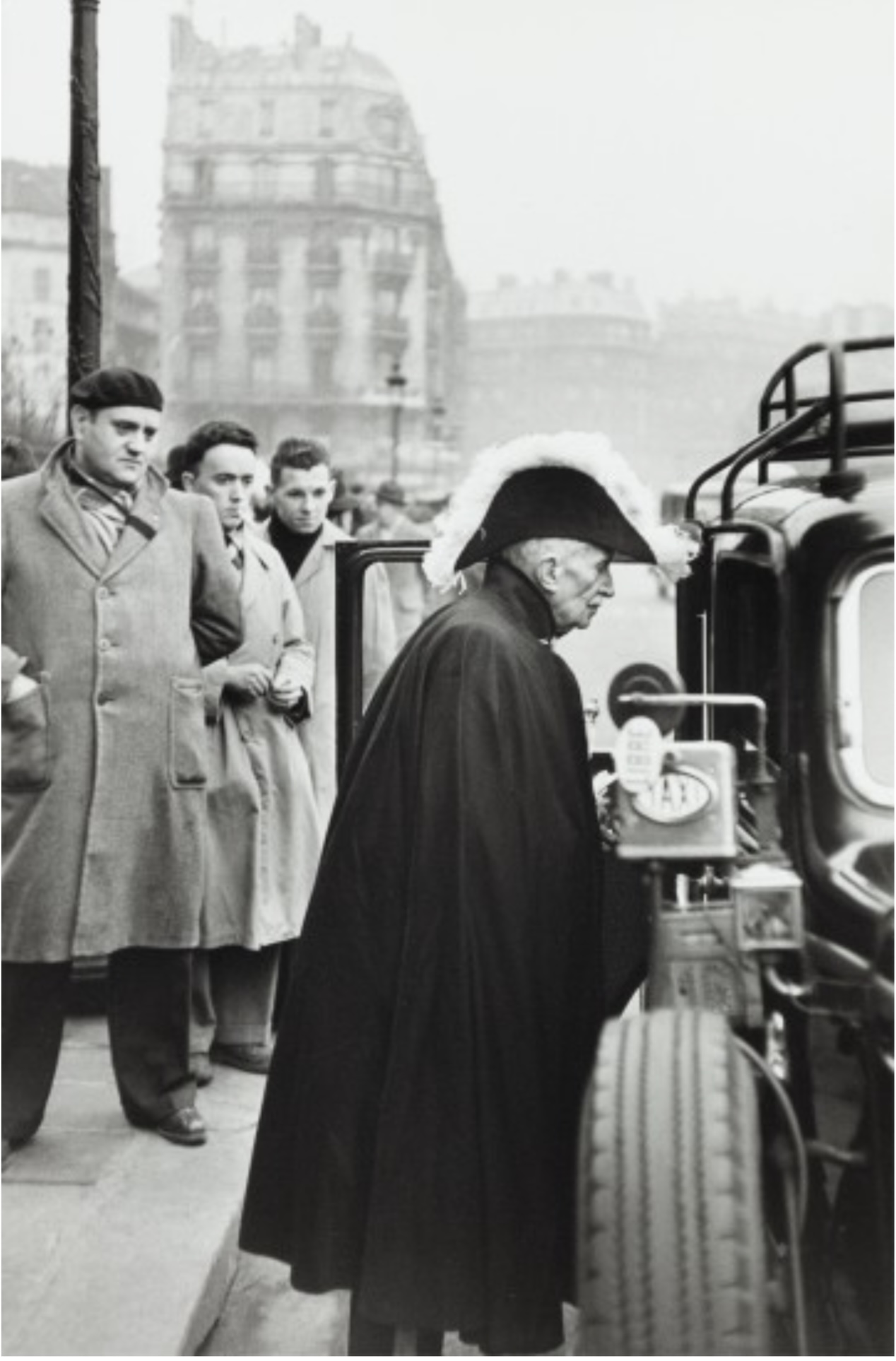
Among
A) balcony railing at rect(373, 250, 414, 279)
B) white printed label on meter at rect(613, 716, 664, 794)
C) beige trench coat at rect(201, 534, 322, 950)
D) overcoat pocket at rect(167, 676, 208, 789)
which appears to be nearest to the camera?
white printed label on meter at rect(613, 716, 664, 794)

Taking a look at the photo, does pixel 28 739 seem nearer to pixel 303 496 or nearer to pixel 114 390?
pixel 114 390

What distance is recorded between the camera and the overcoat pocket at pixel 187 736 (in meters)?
4.62

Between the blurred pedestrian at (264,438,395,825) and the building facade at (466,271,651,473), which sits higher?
the building facade at (466,271,651,473)

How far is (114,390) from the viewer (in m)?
4.48

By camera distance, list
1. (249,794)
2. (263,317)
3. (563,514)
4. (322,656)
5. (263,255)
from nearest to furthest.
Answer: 1. (563,514)
2. (249,794)
3. (322,656)
4. (263,255)
5. (263,317)

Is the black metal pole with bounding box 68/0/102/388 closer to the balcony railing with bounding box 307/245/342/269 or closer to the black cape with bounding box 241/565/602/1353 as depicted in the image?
the black cape with bounding box 241/565/602/1353

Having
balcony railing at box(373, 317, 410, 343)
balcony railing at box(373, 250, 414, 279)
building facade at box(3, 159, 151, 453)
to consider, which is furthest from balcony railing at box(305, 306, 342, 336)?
building facade at box(3, 159, 151, 453)

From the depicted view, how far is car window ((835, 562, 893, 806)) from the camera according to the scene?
317 cm

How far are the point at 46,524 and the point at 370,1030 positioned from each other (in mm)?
1810

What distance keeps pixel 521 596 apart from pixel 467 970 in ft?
2.56

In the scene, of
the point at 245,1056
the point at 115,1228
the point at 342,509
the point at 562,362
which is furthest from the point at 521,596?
the point at 562,362

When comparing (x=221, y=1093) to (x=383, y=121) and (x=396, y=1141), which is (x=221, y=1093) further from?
(x=383, y=121)

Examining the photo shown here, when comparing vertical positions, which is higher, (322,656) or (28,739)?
(322,656)

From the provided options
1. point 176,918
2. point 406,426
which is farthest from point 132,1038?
point 406,426
